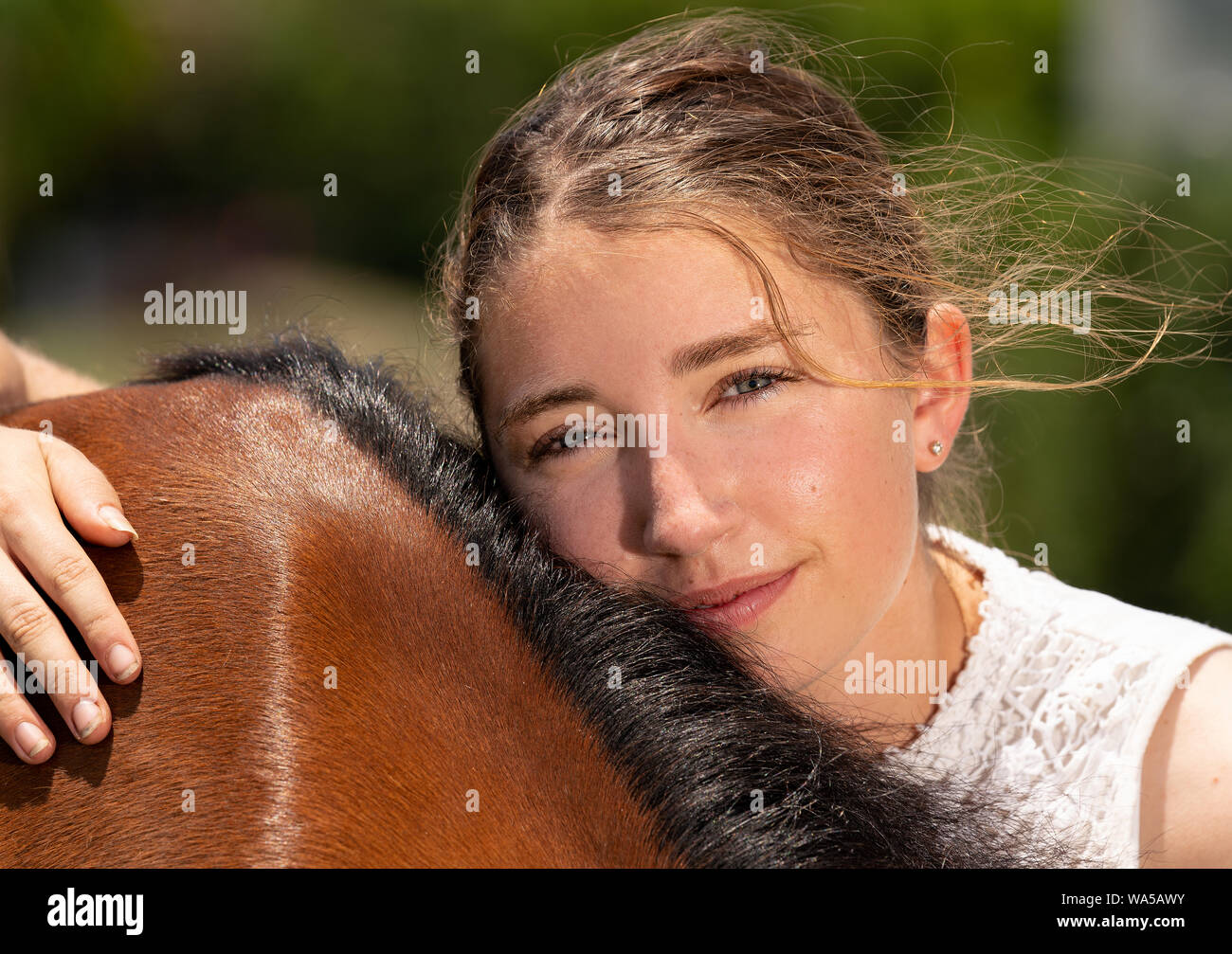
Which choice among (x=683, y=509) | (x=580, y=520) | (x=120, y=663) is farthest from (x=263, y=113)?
(x=120, y=663)

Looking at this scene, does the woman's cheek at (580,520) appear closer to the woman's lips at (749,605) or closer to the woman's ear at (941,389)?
the woman's lips at (749,605)

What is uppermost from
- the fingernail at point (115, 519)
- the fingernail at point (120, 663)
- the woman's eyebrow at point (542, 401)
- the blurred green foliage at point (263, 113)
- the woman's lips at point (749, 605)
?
→ the blurred green foliage at point (263, 113)

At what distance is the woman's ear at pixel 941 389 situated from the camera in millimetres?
1507

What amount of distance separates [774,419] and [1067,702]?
2.32 ft

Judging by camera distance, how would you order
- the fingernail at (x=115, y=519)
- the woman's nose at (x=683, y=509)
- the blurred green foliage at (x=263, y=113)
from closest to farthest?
the fingernail at (x=115, y=519) < the woman's nose at (x=683, y=509) < the blurred green foliage at (x=263, y=113)

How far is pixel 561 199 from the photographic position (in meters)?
1.37

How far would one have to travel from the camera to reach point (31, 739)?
827 mm

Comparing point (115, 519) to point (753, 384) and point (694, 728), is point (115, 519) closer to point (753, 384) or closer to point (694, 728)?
point (694, 728)

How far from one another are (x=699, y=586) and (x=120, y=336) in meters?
7.07

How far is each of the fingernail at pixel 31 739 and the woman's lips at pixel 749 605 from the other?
27.1 inches

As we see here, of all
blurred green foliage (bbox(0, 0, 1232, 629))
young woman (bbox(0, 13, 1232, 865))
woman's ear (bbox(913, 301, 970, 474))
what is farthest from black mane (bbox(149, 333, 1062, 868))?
blurred green foliage (bbox(0, 0, 1232, 629))

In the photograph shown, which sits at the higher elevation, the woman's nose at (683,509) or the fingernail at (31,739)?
the woman's nose at (683,509)

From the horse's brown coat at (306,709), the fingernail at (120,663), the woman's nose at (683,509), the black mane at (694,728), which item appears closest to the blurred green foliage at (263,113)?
the woman's nose at (683,509)

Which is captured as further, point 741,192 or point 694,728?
point 741,192
